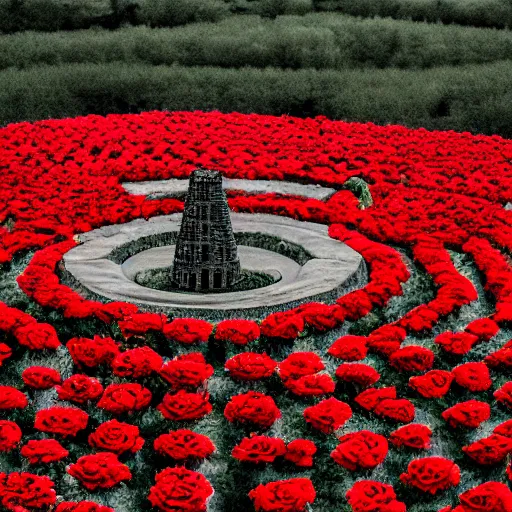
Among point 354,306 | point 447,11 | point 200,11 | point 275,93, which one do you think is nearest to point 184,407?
point 354,306

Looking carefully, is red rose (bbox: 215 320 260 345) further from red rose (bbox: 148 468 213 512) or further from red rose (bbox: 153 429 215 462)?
red rose (bbox: 148 468 213 512)

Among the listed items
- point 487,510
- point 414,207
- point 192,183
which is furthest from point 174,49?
point 487,510

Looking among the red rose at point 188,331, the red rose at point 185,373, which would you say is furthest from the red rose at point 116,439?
the red rose at point 188,331

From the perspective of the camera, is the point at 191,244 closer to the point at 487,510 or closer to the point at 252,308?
the point at 252,308

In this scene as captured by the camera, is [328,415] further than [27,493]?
Yes

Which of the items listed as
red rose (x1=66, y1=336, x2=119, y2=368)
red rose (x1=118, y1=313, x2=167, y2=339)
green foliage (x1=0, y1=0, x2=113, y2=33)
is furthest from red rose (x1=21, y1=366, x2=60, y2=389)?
green foliage (x1=0, y1=0, x2=113, y2=33)

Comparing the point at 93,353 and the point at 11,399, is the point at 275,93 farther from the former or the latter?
the point at 11,399

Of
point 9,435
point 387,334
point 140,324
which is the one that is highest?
point 140,324
